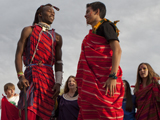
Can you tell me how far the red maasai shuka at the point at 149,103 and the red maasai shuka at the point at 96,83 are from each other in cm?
209

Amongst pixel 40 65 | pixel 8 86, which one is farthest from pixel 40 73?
pixel 8 86

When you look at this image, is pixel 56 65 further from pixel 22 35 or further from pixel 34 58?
pixel 22 35

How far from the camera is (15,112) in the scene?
4.89 meters

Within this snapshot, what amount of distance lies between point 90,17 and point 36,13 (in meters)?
1.47

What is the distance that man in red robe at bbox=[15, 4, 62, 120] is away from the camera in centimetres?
390

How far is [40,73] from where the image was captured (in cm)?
404

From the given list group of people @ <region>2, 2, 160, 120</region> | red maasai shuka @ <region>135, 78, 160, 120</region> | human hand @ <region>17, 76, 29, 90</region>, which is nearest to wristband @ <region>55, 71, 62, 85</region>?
group of people @ <region>2, 2, 160, 120</region>

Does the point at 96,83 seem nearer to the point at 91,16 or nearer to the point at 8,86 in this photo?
the point at 91,16

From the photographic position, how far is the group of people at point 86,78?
3.16m

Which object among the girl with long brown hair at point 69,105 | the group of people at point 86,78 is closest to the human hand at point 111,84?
the group of people at point 86,78

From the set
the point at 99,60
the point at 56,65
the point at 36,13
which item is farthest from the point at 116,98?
the point at 36,13

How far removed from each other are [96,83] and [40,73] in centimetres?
120

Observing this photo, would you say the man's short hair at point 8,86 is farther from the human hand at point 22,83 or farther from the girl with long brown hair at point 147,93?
the girl with long brown hair at point 147,93

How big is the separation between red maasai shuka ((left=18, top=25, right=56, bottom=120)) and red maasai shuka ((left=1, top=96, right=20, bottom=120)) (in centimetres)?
103
